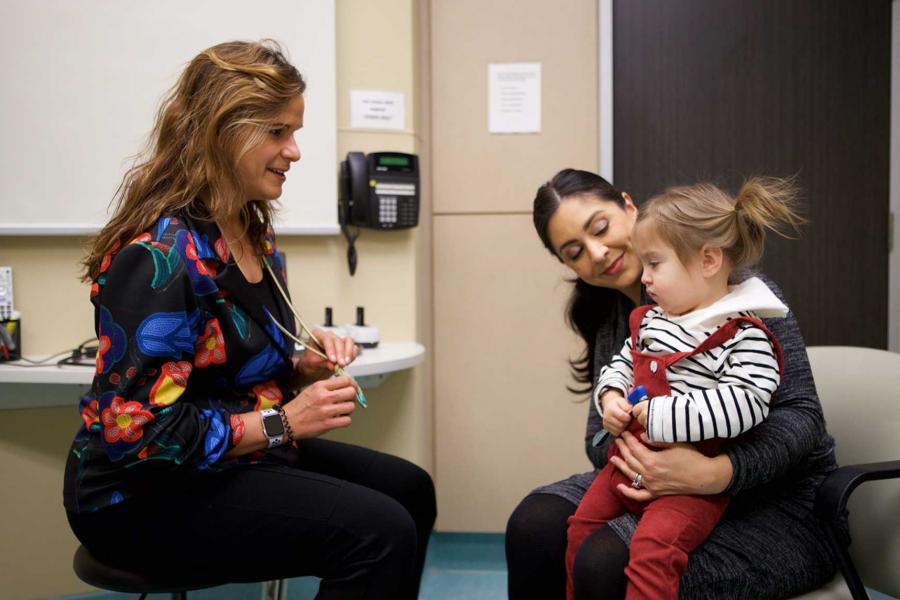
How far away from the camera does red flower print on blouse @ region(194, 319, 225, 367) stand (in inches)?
50.3

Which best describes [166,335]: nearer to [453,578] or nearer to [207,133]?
[207,133]

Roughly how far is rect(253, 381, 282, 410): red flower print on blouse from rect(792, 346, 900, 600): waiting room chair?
99cm

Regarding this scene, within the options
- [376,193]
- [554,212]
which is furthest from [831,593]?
[376,193]

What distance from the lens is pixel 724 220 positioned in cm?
128

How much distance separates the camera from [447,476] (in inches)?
110

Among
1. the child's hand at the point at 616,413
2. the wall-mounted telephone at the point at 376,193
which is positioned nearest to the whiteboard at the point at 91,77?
the wall-mounted telephone at the point at 376,193

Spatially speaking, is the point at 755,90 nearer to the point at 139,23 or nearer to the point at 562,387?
the point at 562,387

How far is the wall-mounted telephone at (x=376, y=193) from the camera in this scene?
7.68ft

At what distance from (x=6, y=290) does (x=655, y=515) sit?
1960 mm

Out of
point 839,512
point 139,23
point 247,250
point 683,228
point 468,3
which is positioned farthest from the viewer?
point 468,3

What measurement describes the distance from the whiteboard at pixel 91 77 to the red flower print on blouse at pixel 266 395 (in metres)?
0.94

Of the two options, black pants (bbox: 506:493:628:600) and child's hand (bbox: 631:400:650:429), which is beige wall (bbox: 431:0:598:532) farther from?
child's hand (bbox: 631:400:650:429)

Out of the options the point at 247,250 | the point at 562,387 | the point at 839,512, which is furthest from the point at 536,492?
the point at 562,387

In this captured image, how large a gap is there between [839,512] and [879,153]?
2030 mm
